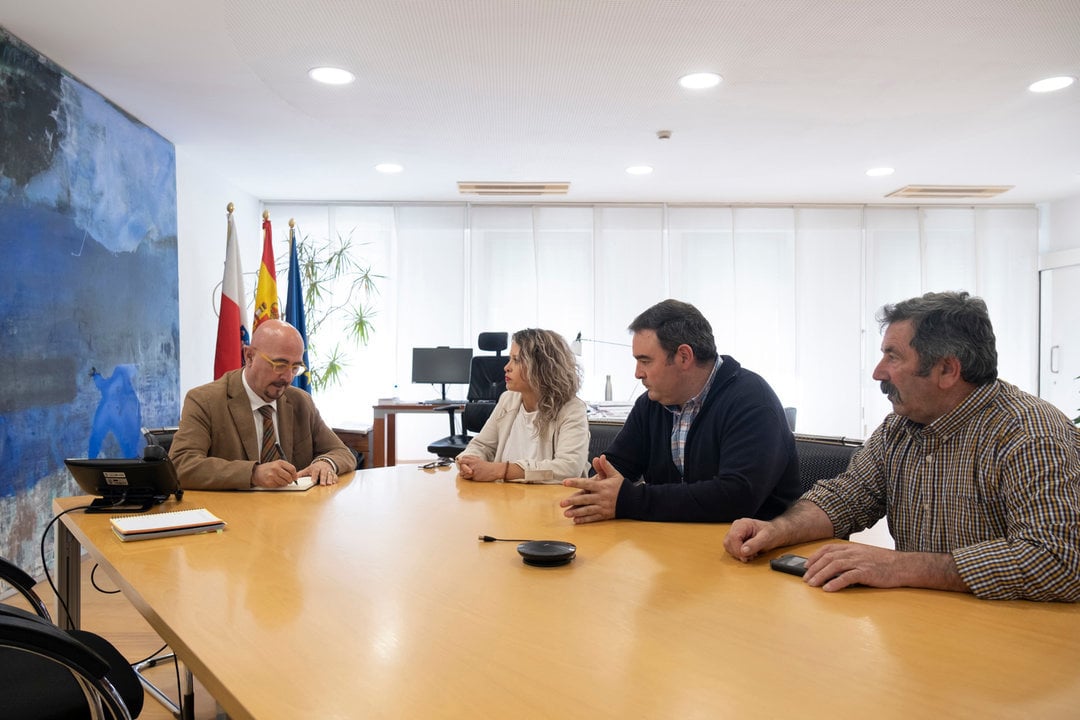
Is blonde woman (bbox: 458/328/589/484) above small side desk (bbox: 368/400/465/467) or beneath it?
above

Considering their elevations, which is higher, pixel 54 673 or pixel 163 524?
pixel 163 524

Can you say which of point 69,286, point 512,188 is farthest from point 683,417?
point 512,188

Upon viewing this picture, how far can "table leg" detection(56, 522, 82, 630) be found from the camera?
2.28 metres

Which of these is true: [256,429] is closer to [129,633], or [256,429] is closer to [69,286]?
[129,633]

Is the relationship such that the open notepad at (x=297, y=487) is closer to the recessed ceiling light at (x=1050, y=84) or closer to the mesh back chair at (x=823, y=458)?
the mesh back chair at (x=823, y=458)

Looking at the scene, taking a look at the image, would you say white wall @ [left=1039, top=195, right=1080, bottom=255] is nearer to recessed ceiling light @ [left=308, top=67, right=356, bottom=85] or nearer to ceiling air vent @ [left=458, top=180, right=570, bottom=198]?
ceiling air vent @ [left=458, top=180, right=570, bottom=198]

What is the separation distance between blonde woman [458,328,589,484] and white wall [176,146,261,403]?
313cm

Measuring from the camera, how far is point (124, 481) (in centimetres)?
227

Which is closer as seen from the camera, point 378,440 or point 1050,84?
point 1050,84

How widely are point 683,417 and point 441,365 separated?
198 inches

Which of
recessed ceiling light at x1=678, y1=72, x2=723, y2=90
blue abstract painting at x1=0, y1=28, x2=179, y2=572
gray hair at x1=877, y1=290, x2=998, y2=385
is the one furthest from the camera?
recessed ceiling light at x1=678, y1=72, x2=723, y2=90

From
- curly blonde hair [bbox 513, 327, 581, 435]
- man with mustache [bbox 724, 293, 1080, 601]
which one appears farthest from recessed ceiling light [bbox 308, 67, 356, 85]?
man with mustache [bbox 724, 293, 1080, 601]

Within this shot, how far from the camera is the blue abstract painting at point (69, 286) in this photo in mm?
3814

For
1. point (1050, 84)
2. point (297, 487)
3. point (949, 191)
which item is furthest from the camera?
point (949, 191)
